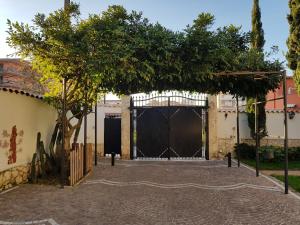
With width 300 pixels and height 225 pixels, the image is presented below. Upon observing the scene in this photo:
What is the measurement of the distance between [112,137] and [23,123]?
773 cm

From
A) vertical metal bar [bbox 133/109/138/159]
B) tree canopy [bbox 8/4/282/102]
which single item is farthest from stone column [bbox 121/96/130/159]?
tree canopy [bbox 8/4/282/102]

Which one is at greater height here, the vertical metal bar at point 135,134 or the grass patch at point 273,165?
the vertical metal bar at point 135,134

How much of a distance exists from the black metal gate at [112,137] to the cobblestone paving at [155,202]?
238 inches

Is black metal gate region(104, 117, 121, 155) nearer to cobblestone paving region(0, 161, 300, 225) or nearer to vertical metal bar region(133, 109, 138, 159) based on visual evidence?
Result: vertical metal bar region(133, 109, 138, 159)

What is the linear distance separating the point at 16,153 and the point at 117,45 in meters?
3.93

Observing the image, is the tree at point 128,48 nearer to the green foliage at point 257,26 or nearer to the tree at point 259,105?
the tree at point 259,105

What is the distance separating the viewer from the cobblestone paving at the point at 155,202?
5887 mm

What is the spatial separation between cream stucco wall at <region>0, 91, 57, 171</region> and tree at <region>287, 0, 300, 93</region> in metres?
10.5

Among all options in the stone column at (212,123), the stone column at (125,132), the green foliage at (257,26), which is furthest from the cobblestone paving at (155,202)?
the green foliage at (257,26)

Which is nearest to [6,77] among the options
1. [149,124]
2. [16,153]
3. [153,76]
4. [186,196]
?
[149,124]

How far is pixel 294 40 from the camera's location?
590 inches

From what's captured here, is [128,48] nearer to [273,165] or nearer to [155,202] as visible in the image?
[155,202]

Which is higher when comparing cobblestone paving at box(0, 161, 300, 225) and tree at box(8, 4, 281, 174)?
tree at box(8, 4, 281, 174)

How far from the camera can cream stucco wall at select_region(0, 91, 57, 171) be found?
26.3 ft
